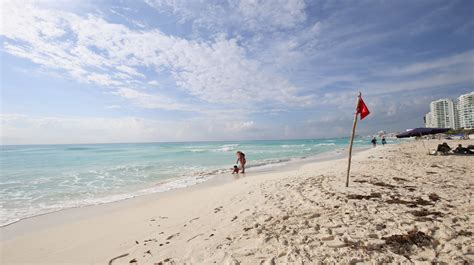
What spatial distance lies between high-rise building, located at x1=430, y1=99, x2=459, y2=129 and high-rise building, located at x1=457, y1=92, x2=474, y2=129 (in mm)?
1813

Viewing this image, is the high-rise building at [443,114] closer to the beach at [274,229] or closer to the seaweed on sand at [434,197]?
the beach at [274,229]

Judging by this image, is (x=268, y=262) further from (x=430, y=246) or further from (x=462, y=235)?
(x=462, y=235)

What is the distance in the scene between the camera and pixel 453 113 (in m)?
94.8

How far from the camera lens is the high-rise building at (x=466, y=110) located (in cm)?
8562

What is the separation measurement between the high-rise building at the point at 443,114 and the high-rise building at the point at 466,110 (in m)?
1.81

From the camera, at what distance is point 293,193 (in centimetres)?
716

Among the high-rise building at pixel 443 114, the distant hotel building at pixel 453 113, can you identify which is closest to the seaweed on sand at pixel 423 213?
the distant hotel building at pixel 453 113

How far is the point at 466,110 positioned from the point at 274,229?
128 metres

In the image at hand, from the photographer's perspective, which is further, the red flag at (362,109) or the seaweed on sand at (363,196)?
the red flag at (362,109)

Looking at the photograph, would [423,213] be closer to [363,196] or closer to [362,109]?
[363,196]

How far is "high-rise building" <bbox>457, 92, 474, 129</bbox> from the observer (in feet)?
281

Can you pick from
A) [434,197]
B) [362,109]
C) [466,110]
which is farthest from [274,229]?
[466,110]

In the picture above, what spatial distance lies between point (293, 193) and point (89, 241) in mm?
5742

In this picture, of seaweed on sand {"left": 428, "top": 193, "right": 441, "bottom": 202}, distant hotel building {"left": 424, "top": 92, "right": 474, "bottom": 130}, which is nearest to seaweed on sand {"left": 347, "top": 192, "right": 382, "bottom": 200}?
seaweed on sand {"left": 428, "top": 193, "right": 441, "bottom": 202}
